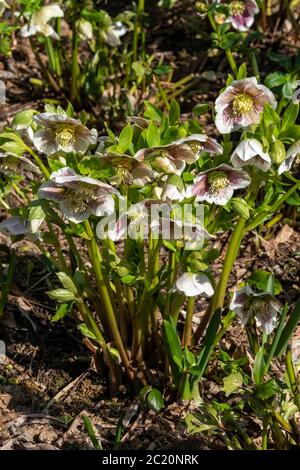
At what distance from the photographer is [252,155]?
148 cm

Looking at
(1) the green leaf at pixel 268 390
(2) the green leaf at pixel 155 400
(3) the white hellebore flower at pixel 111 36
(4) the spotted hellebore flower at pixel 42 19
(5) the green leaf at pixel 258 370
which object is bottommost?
(2) the green leaf at pixel 155 400

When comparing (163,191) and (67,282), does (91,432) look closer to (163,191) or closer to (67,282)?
(67,282)

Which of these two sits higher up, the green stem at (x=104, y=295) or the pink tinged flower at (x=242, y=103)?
the pink tinged flower at (x=242, y=103)

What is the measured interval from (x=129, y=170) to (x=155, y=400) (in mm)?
541

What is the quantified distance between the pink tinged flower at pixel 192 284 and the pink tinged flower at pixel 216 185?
Answer: 160 millimetres

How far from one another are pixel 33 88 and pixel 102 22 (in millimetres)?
452

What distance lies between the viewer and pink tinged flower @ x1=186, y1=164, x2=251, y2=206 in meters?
1.57

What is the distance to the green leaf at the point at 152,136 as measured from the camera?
149cm

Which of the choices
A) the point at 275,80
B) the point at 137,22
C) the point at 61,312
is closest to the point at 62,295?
the point at 61,312

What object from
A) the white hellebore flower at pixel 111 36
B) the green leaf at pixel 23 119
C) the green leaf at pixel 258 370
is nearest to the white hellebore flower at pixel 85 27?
the white hellebore flower at pixel 111 36

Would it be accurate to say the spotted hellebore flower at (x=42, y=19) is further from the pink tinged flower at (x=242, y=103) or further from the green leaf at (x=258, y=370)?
the green leaf at (x=258, y=370)

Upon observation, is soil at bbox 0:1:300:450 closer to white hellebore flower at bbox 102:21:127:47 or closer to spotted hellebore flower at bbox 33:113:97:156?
spotted hellebore flower at bbox 33:113:97:156
